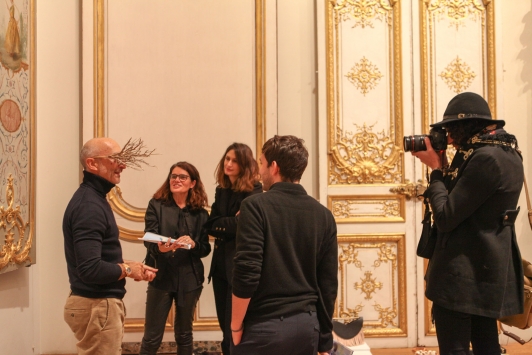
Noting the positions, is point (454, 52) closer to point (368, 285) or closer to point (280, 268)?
point (368, 285)

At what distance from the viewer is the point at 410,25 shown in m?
4.11

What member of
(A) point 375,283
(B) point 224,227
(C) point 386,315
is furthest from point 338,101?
(C) point 386,315

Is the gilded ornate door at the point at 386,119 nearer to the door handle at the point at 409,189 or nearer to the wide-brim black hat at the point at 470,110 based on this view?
the door handle at the point at 409,189

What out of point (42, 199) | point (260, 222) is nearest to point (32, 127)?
point (42, 199)

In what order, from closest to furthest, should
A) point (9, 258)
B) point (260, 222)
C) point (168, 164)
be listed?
point (260, 222), point (9, 258), point (168, 164)

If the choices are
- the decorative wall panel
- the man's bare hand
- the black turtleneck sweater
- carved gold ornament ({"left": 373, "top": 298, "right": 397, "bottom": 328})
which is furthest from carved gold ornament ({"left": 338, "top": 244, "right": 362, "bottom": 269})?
the decorative wall panel

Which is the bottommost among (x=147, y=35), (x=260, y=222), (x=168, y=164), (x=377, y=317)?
(x=377, y=317)

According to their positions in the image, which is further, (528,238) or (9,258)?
(528,238)

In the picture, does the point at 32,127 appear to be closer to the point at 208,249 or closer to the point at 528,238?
the point at 208,249

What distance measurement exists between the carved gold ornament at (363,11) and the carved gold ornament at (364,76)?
Result: 31cm

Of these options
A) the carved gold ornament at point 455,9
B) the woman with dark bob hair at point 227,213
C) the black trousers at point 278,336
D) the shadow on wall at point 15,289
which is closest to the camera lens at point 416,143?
the black trousers at point 278,336

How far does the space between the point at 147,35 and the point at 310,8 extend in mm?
1282

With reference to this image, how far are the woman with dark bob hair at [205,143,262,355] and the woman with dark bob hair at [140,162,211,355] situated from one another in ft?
0.34

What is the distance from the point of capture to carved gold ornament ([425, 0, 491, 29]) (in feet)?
13.6
